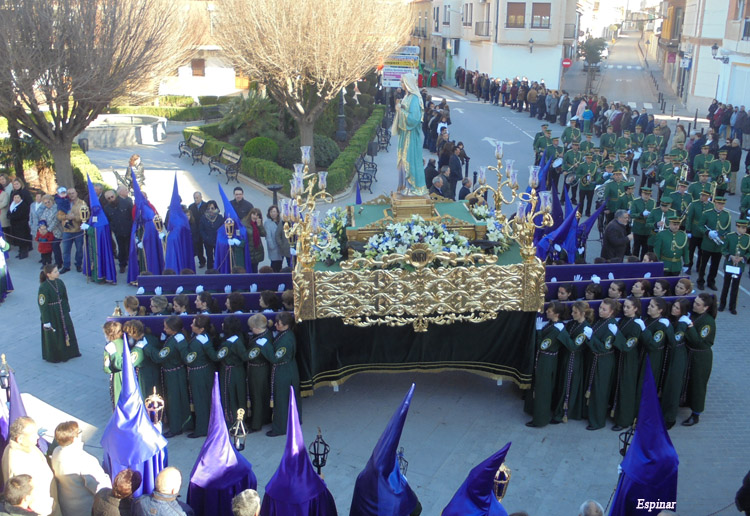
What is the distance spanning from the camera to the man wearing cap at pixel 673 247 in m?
12.5

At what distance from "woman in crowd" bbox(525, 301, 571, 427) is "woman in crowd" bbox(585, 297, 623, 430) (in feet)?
1.23

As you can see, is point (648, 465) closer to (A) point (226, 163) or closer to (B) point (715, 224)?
(B) point (715, 224)

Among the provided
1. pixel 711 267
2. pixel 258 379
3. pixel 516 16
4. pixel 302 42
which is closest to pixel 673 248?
pixel 711 267

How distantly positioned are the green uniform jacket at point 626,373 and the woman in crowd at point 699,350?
2.46ft

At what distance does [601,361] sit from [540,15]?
37.5 m

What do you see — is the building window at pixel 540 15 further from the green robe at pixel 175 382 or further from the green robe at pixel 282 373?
the green robe at pixel 175 382

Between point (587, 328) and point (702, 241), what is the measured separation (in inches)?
240

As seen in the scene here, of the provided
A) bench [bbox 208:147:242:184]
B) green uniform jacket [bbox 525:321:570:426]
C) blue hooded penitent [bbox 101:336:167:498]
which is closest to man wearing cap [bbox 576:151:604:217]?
green uniform jacket [bbox 525:321:570:426]

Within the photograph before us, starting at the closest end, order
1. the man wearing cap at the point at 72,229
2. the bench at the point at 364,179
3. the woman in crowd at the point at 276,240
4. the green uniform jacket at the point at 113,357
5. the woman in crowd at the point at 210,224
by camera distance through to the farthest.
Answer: the green uniform jacket at the point at 113,357 < the woman in crowd at the point at 276,240 < the woman in crowd at the point at 210,224 < the man wearing cap at the point at 72,229 < the bench at the point at 364,179

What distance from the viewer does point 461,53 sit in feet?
179

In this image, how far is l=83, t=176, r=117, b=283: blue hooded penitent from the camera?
1344 centimetres

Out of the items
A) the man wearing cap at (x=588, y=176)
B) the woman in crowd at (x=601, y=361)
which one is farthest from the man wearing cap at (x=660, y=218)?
the woman in crowd at (x=601, y=361)

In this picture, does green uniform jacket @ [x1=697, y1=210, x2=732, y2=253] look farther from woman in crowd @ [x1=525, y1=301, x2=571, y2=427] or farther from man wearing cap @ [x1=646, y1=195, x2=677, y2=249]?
woman in crowd @ [x1=525, y1=301, x2=571, y2=427]

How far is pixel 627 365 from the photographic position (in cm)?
886
